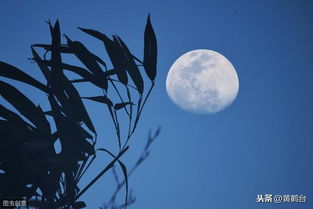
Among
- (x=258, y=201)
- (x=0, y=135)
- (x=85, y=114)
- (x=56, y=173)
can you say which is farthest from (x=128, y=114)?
(x=258, y=201)

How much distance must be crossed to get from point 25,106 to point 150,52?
510 millimetres

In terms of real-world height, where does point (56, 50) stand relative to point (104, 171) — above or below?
above

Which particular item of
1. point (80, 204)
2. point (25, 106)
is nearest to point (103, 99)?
point (25, 106)

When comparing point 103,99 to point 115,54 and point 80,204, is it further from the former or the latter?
point 80,204

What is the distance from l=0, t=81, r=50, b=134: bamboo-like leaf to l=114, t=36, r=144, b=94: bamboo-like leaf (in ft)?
1.22

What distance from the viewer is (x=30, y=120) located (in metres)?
0.89

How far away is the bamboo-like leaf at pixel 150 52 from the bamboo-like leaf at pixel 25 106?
1.42ft

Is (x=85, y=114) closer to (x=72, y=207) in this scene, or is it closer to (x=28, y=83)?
(x=28, y=83)

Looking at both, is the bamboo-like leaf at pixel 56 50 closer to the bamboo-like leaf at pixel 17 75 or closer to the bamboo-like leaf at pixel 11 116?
the bamboo-like leaf at pixel 17 75

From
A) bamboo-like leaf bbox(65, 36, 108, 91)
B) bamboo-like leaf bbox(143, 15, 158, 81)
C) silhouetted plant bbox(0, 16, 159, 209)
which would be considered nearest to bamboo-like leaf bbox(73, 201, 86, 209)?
silhouetted plant bbox(0, 16, 159, 209)

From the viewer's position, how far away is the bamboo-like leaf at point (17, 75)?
0.84m

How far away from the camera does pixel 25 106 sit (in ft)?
2.87

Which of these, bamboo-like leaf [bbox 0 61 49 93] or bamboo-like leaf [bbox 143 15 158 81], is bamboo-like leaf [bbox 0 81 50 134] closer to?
bamboo-like leaf [bbox 0 61 49 93]

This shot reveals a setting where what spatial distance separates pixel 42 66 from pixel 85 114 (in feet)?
0.97
